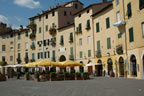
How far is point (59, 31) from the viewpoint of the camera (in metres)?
47.5

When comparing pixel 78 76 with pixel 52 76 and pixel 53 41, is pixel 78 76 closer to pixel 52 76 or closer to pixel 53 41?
pixel 52 76

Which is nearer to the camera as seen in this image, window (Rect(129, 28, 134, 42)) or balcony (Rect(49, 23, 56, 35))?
window (Rect(129, 28, 134, 42))

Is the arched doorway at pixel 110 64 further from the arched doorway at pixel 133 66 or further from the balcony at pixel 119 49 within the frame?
the arched doorway at pixel 133 66

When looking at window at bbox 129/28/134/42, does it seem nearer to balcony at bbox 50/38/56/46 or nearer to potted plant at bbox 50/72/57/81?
potted plant at bbox 50/72/57/81

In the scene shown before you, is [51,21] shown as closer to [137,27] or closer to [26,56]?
[26,56]

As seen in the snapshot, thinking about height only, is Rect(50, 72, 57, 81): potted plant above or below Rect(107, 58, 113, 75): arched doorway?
below

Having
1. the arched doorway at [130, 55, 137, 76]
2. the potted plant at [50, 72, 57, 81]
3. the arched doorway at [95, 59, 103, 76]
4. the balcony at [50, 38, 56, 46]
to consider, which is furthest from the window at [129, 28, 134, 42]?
the balcony at [50, 38, 56, 46]

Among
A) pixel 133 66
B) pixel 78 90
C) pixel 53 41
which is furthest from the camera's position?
pixel 53 41

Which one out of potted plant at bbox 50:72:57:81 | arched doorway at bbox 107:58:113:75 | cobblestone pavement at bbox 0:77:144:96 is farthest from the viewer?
arched doorway at bbox 107:58:113:75

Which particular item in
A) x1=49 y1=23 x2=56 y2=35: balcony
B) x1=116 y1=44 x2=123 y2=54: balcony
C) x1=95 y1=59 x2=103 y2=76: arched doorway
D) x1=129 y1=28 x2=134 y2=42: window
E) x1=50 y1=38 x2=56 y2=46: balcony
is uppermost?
x1=49 y1=23 x2=56 y2=35: balcony

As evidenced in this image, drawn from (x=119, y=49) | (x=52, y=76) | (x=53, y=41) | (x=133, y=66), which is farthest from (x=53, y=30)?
(x=133, y=66)

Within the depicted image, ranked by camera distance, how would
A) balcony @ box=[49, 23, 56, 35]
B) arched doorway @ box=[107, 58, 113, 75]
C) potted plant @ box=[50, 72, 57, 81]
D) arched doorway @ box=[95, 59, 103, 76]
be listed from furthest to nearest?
balcony @ box=[49, 23, 56, 35] < arched doorway @ box=[95, 59, 103, 76] < arched doorway @ box=[107, 58, 113, 75] < potted plant @ box=[50, 72, 57, 81]

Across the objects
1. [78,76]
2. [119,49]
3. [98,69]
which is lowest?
[78,76]

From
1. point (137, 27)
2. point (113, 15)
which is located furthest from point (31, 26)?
point (137, 27)
